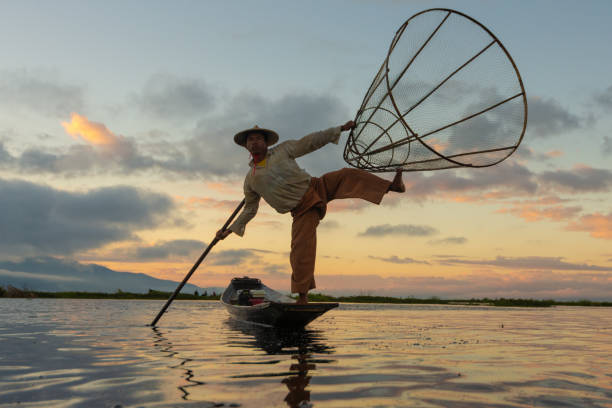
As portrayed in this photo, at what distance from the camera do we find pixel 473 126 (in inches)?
275

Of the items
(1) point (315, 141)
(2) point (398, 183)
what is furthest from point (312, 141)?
(2) point (398, 183)

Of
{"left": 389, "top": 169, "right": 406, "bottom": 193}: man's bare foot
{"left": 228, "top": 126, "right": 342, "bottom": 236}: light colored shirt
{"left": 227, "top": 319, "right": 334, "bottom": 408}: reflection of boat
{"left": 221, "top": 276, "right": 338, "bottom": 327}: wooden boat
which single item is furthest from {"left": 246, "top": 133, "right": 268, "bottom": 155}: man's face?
{"left": 227, "top": 319, "right": 334, "bottom": 408}: reflection of boat

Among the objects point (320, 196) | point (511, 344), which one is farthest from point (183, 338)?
point (511, 344)

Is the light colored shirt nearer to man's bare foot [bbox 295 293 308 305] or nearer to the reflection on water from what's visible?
man's bare foot [bbox 295 293 308 305]

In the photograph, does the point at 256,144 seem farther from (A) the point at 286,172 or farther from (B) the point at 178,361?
(B) the point at 178,361

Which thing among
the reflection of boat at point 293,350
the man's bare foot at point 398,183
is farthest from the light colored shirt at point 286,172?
the reflection of boat at point 293,350

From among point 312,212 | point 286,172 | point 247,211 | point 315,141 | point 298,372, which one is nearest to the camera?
point 298,372

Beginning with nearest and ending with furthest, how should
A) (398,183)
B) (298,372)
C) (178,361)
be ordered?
(298,372), (178,361), (398,183)

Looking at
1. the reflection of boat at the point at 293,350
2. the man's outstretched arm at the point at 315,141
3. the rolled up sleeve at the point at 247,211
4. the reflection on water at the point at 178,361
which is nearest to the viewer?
the reflection of boat at the point at 293,350

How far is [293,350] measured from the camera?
20.3 ft

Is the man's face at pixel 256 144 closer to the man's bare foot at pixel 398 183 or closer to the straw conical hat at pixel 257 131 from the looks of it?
the straw conical hat at pixel 257 131

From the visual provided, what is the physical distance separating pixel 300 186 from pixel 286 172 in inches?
12.2

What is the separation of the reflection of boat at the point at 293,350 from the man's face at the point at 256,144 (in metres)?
2.86

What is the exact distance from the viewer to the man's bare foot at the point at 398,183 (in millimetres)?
7176
